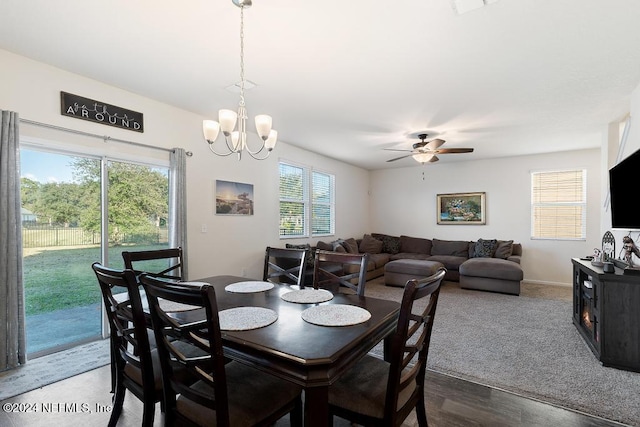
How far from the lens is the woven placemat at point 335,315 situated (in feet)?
4.91

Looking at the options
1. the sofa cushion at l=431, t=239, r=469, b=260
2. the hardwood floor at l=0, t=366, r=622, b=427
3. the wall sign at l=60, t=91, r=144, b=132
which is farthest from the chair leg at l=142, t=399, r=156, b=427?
the sofa cushion at l=431, t=239, r=469, b=260

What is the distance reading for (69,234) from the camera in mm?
2953

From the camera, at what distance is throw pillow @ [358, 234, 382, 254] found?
275 inches

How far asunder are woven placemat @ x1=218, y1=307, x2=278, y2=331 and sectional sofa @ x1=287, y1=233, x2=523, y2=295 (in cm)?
283

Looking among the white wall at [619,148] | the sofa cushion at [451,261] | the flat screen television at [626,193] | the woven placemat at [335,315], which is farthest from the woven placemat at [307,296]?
the sofa cushion at [451,261]

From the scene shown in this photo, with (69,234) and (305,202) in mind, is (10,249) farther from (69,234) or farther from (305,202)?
(305,202)

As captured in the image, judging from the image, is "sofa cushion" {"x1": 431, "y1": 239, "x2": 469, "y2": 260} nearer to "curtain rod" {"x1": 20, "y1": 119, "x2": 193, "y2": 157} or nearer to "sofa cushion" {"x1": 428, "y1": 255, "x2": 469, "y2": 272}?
"sofa cushion" {"x1": 428, "y1": 255, "x2": 469, "y2": 272}

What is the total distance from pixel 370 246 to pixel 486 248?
2.35 metres

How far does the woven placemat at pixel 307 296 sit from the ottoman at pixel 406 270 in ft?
12.2

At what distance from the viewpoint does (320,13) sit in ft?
6.44

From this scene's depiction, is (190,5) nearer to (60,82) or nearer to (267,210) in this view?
(60,82)

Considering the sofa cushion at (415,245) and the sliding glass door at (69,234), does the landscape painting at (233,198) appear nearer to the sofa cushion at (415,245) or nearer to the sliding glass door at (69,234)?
the sliding glass door at (69,234)

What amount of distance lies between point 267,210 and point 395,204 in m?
3.99

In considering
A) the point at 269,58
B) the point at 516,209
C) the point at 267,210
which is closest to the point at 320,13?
the point at 269,58
